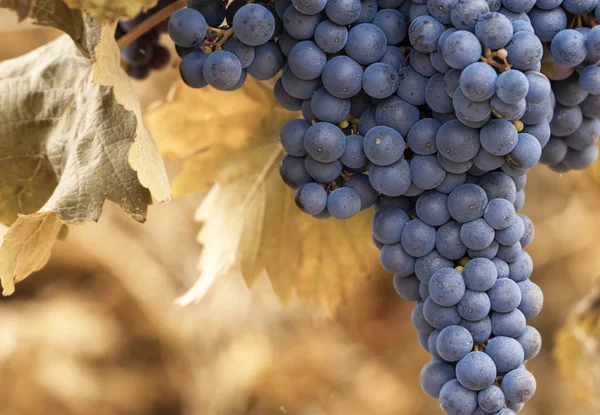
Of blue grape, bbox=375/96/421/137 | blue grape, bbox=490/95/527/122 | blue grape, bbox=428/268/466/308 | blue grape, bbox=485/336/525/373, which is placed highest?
blue grape, bbox=490/95/527/122

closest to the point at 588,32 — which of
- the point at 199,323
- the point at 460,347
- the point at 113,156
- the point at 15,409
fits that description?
the point at 460,347

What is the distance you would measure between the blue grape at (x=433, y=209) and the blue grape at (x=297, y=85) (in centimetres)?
10

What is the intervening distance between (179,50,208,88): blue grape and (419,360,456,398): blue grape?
0.24m

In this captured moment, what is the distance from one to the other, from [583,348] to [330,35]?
0.72 m

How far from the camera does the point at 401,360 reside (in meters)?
1.51

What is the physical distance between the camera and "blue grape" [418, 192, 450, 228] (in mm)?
427

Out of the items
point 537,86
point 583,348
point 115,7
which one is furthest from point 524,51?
point 583,348

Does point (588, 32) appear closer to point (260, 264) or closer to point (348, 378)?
point (260, 264)

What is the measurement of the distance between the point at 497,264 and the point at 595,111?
14cm

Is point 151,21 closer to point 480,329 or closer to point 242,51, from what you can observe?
point 242,51

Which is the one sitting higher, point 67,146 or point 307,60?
point 307,60

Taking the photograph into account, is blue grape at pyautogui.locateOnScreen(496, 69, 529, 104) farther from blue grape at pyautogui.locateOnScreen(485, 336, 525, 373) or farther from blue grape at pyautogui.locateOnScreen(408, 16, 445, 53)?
blue grape at pyautogui.locateOnScreen(485, 336, 525, 373)

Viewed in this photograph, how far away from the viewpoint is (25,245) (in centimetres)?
47

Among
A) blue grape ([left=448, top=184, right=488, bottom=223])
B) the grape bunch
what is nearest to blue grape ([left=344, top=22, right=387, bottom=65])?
the grape bunch
